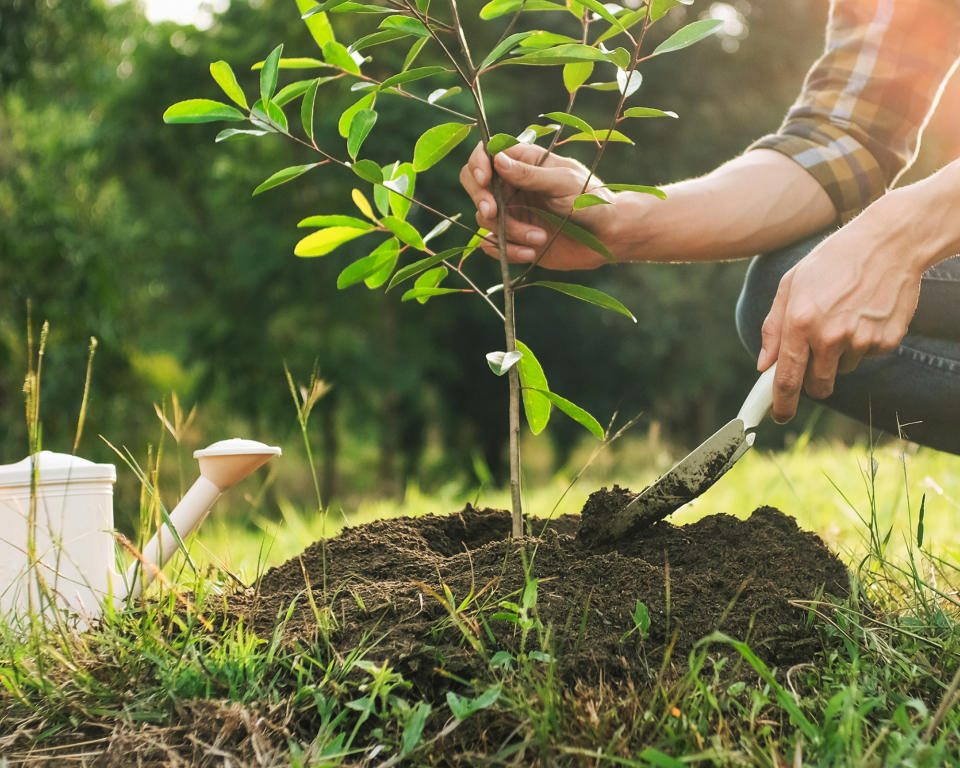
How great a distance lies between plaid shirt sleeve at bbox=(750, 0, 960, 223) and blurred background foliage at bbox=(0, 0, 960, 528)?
9.15 m

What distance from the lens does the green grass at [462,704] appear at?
1036 millimetres

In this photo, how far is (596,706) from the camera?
3.57 feet

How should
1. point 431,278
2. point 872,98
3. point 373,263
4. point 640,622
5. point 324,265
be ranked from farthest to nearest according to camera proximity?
1. point 324,265
2. point 872,98
3. point 431,278
4. point 373,263
5. point 640,622

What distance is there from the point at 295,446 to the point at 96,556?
43.0 ft

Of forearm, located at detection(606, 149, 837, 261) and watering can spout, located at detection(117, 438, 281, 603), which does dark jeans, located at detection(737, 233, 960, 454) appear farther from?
watering can spout, located at detection(117, 438, 281, 603)

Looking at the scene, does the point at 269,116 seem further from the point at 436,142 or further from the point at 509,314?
the point at 509,314

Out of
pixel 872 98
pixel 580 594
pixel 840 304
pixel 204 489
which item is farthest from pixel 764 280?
pixel 204 489

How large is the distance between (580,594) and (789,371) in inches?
21.3

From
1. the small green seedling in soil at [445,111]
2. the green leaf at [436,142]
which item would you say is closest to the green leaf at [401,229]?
the small green seedling in soil at [445,111]

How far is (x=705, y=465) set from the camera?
1401 mm

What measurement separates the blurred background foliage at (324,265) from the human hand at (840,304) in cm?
977

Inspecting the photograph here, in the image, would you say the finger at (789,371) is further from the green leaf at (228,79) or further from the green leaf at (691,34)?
the green leaf at (228,79)

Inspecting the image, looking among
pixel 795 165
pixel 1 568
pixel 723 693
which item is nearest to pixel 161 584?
pixel 1 568

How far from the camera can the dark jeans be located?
179 centimetres
